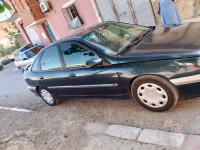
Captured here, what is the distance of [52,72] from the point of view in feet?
13.1

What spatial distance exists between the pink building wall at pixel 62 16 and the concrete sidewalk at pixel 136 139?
9034 mm

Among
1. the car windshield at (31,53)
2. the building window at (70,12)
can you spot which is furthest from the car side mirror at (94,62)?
the building window at (70,12)

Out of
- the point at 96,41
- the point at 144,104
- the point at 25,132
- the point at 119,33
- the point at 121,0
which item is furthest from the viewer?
the point at 121,0

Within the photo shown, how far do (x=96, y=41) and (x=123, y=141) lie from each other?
1804mm

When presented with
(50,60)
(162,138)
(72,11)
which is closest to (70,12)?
(72,11)

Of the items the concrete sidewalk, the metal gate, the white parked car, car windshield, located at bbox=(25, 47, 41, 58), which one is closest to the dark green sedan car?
the concrete sidewalk

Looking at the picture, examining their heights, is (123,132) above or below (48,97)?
below

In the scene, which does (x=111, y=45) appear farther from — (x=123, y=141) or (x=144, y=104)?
(x=123, y=141)

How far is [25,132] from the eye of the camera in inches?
161

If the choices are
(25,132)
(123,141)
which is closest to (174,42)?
(123,141)

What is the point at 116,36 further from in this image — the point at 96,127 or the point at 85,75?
the point at 96,127

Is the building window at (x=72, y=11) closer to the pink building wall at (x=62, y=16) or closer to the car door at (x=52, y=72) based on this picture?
the pink building wall at (x=62, y=16)

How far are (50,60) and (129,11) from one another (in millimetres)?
6602

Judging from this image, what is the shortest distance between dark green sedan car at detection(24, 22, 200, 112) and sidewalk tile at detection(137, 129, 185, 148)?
0.46 metres
